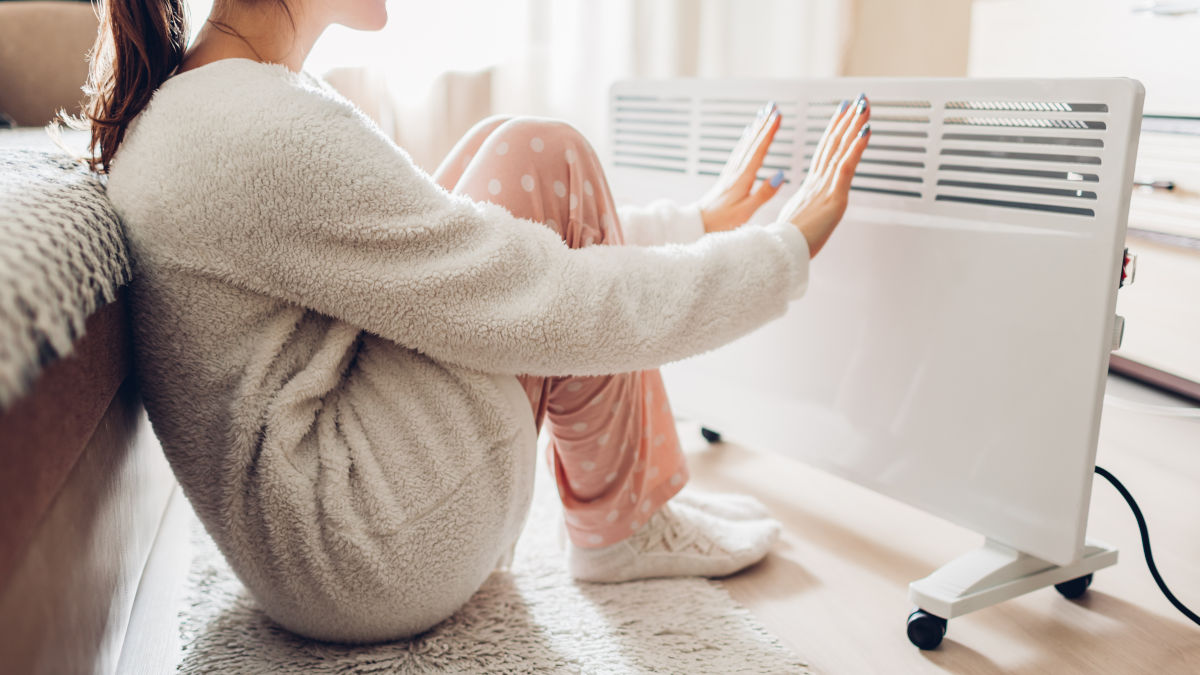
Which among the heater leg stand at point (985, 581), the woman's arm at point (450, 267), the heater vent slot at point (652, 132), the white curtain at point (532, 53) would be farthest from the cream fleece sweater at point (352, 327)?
the white curtain at point (532, 53)

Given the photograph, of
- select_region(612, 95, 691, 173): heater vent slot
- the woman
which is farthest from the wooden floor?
select_region(612, 95, 691, 173): heater vent slot

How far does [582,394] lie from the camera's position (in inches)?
33.7

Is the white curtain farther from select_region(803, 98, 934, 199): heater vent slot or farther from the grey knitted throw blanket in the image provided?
the grey knitted throw blanket

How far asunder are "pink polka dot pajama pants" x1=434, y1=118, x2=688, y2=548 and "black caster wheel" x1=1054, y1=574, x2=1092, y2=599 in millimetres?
421

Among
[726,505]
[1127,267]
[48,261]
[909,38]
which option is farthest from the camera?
[909,38]

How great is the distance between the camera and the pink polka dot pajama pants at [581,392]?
0.80 metres

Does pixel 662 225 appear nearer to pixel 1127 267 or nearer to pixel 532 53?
pixel 1127 267

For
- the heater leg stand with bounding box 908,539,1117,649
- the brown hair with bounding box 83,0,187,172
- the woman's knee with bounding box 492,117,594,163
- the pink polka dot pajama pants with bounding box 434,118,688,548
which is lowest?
the heater leg stand with bounding box 908,539,1117,649

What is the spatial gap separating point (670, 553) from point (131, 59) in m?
0.69

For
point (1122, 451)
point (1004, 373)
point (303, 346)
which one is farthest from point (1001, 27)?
point (303, 346)

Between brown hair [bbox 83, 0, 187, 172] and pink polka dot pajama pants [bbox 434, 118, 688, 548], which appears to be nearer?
brown hair [bbox 83, 0, 187, 172]

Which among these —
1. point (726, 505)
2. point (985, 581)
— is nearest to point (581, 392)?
point (726, 505)

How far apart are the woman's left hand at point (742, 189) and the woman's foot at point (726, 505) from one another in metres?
0.34

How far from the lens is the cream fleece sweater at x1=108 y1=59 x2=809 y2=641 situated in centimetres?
60
